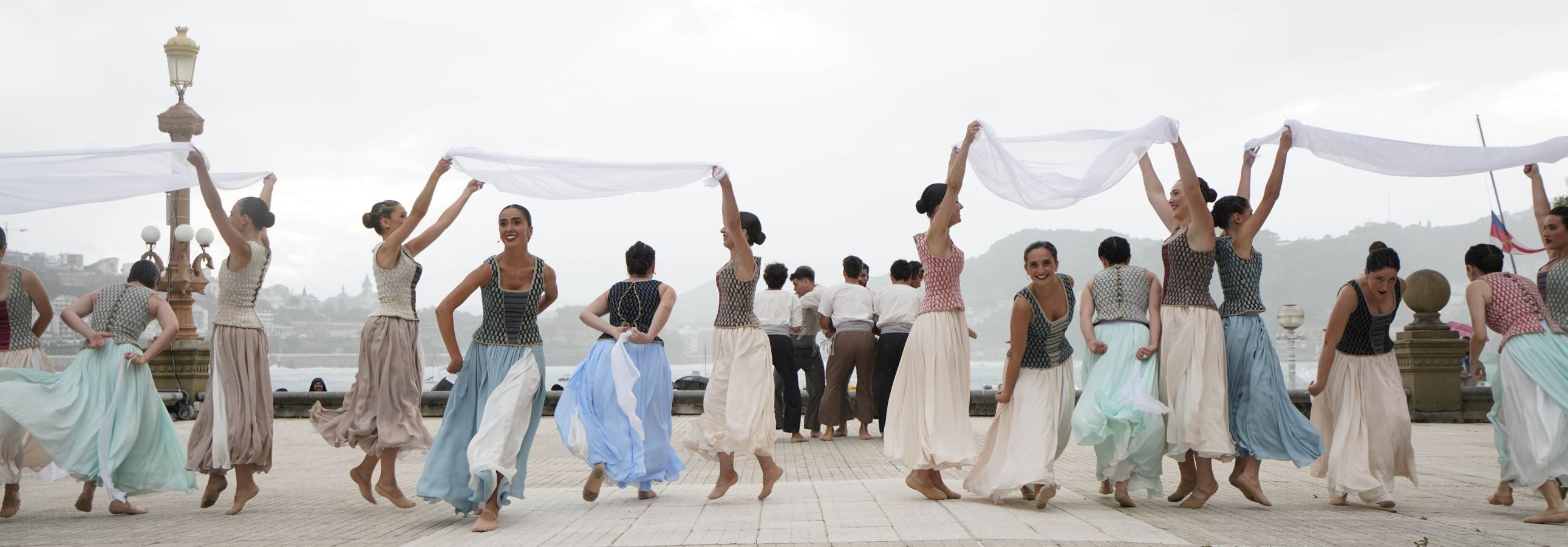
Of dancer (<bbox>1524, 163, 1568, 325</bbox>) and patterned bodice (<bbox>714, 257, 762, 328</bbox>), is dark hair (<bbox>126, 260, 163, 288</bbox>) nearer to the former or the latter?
patterned bodice (<bbox>714, 257, 762, 328</bbox>)

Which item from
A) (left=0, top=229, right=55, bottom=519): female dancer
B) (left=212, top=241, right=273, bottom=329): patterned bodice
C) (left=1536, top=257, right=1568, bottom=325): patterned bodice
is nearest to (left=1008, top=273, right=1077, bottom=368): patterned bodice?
(left=1536, top=257, right=1568, bottom=325): patterned bodice

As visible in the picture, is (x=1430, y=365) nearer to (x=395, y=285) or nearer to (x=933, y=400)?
(x=933, y=400)

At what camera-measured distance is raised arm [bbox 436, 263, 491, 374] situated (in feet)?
23.8

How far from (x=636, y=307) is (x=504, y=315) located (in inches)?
40.2

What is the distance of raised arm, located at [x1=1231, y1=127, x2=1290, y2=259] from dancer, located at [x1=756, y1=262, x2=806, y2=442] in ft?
21.4

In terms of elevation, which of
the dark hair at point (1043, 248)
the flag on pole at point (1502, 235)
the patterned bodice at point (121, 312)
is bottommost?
the patterned bodice at point (121, 312)

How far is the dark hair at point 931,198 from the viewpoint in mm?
7980

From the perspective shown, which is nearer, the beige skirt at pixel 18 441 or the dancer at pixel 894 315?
the beige skirt at pixel 18 441

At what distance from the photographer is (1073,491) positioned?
8523 millimetres

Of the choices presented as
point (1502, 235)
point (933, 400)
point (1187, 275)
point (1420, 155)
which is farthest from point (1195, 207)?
point (1502, 235)

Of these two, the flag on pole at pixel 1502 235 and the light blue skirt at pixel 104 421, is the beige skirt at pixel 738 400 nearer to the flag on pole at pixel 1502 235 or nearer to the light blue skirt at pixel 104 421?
the light blue skirt at pixel 104 421

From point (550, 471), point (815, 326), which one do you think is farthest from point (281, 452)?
point (815, 326)

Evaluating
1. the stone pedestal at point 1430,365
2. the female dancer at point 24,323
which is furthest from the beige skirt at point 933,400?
the stone pedestal at point 1430,365

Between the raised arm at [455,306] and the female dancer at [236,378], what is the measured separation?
1511 millimetres
